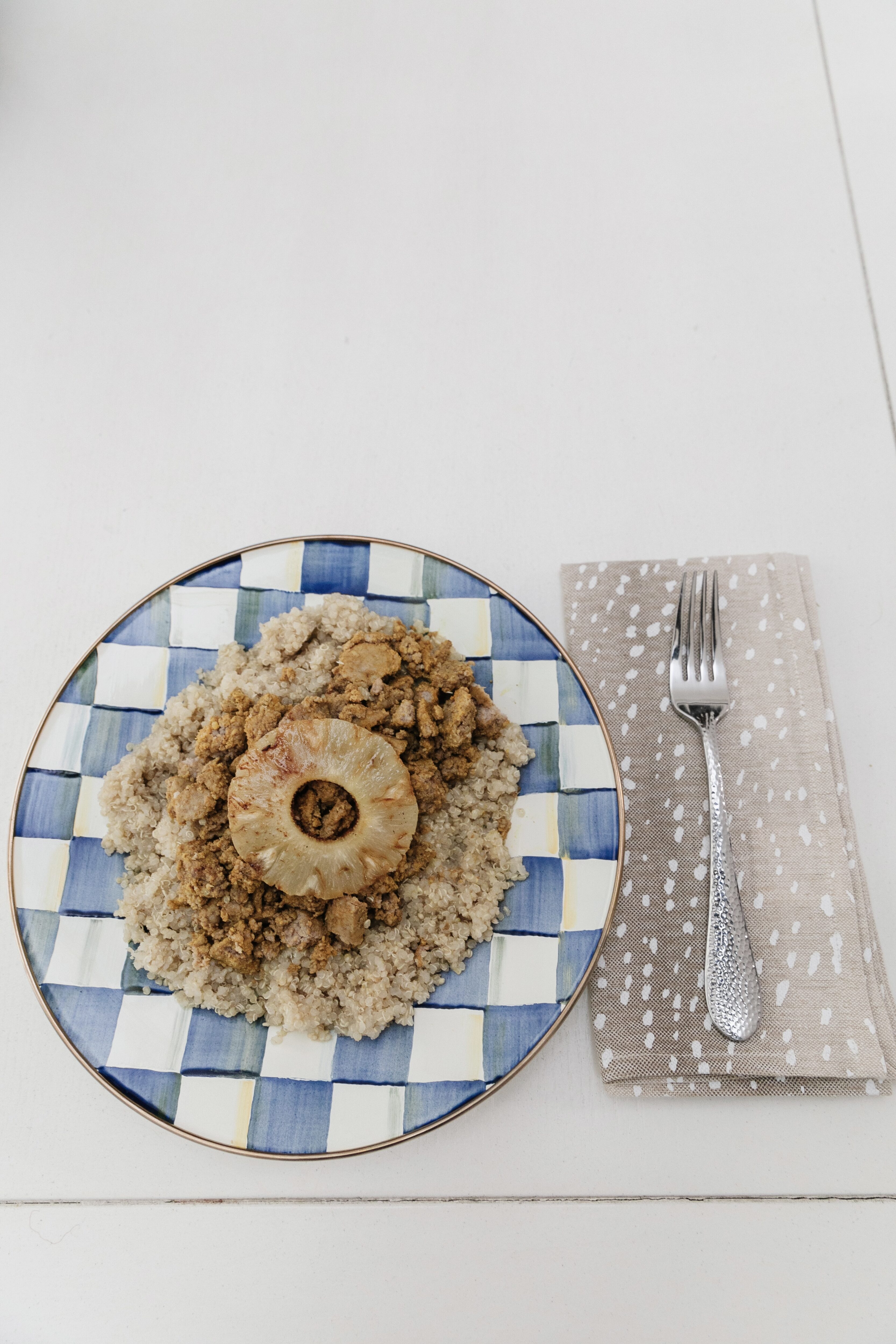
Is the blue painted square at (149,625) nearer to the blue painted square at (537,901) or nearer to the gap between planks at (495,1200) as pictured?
the blue painted square at (537,901)

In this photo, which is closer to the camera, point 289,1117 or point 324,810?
point 289,1117

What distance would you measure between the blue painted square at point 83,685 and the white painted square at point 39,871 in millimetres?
276

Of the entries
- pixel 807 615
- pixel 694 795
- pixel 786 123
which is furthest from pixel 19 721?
pixel 786 123

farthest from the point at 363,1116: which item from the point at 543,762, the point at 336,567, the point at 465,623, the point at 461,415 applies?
the point at 461,415

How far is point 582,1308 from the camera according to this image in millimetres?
1561

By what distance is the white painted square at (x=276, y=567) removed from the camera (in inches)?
69.2

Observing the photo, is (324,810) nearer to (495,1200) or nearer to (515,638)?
(515,638)

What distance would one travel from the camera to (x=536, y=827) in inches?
63.4

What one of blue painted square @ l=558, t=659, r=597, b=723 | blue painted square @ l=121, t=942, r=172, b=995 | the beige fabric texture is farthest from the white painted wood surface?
blue painted square @ l=558, t=659, r=597, b=723

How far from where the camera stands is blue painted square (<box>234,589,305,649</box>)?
1.76 meters

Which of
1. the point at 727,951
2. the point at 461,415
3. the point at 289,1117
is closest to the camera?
the point at 289,1117

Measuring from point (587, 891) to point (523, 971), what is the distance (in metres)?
0.19

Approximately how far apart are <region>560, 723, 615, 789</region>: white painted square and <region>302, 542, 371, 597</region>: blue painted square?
530 millimetres

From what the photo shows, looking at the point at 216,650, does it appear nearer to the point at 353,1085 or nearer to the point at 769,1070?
the point at 353,1085
